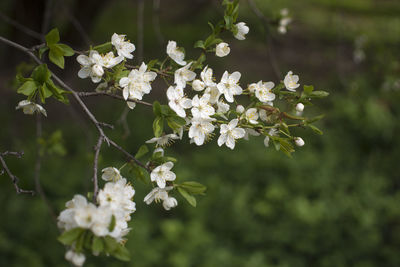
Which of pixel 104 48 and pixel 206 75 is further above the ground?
pixel 104 48

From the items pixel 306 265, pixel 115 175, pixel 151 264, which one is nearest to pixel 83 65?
pixel 115 175

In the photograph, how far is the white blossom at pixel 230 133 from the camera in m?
1.15

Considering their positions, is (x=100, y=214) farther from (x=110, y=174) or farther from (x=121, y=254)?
(x=110, y=174)

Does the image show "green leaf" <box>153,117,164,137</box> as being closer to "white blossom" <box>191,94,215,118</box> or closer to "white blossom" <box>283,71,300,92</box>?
"white blossom" <box>191,94,215,118</box>

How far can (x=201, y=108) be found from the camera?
1085mm

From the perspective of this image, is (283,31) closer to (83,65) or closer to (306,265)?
(83,65)

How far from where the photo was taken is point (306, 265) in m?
3.69

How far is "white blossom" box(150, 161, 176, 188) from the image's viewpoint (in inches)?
45.0

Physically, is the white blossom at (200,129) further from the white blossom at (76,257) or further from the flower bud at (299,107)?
the white blossom at (76,257)

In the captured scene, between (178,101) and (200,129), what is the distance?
102 millimetres

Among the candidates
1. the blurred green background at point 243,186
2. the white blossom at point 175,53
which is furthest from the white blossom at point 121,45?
the blurred green background at point 243,186

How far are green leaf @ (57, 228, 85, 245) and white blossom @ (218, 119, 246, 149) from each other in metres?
0.47

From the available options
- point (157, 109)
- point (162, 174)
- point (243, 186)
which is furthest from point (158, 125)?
point (243, 186)

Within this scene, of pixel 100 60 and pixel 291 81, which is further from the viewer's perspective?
pixel 291 81
